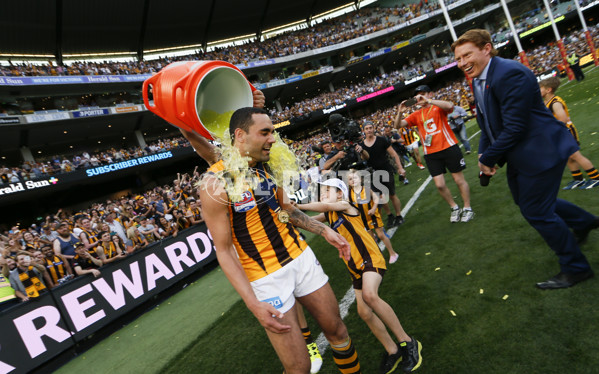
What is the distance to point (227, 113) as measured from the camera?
6.33 ft

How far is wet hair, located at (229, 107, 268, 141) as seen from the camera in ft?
6.05

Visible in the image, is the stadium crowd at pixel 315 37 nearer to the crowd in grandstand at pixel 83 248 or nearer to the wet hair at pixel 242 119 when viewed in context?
the crowd in grandstand at pixel 83 248

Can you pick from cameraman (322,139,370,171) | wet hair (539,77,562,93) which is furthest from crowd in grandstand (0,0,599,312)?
wet hair (539,77,562,93)

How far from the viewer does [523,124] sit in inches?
94.7

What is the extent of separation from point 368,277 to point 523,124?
1705mm

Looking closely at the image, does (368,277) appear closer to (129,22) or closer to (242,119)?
(242,119)

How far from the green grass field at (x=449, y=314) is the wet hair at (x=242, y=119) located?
234 cm

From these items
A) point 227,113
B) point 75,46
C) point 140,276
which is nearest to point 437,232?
point 227,113

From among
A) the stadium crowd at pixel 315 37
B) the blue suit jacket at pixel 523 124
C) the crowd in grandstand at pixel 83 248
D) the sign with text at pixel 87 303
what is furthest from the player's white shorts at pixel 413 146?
the stadium crowd at pixel 315 37

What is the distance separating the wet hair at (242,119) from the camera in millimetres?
1844

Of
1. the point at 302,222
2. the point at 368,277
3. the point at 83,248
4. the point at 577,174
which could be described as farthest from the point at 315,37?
the point at 302,222

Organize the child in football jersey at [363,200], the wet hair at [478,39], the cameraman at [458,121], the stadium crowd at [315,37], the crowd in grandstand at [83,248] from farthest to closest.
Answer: the stadium crowd at [315,37], the cameraman at [458,121], the crowd in grandstand at [83,248], the child in football jersey at [363,200], the wet hair at [478,39]

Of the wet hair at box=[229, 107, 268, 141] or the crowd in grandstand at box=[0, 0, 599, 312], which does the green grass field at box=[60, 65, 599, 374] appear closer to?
the crowd in grandstand at box=[0, 0, 599, 312]

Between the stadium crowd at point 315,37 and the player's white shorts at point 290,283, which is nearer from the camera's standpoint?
the player's white shorts at point 290,283
